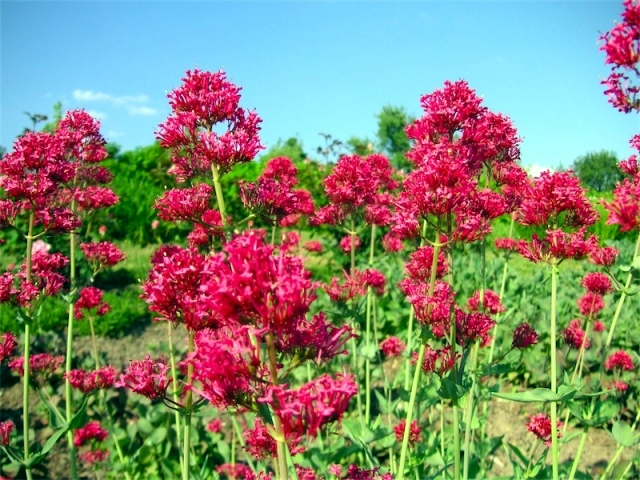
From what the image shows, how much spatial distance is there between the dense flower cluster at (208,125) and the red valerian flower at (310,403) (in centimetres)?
139

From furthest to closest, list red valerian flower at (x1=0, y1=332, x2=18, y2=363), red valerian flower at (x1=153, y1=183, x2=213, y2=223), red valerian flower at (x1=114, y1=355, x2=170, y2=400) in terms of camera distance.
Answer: red valerian flower at (x1=0, y1=332, x2=18, y2=363) < red valerian flower at (x1=153, y1=183, x2=213, y2=223) < red valerian flower at (x1=114, y1=355, x2=170, y2=400)

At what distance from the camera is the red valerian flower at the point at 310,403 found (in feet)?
5.21

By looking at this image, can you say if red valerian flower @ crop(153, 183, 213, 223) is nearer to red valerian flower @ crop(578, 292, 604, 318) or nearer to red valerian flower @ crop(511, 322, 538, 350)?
red valerian flower @ crop(511, 322, 538, 350)

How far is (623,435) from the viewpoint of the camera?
349 cm

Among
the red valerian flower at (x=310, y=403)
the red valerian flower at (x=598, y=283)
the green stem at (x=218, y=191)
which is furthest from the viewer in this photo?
the red valerian flower at (x=598, y=283)

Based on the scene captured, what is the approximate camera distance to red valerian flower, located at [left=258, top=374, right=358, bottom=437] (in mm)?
1588

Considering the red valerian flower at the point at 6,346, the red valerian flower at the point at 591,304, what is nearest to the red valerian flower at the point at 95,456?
the red valerian flower at the point at 6,346

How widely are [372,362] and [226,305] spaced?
20.1ft

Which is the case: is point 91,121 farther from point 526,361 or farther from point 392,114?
point 392,114

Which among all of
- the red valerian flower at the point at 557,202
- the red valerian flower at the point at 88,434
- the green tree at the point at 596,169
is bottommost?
the red valerian flower at the point at 88,434

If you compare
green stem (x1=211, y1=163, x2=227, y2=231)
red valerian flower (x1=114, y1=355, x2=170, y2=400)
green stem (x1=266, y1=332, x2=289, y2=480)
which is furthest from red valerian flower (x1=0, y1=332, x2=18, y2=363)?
green stem (x1=266, y1=332, x2=289, y2=480)

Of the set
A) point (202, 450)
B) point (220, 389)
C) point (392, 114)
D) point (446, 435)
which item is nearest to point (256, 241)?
point (220, 389)

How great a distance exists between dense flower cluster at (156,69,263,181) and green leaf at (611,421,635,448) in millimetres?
2787

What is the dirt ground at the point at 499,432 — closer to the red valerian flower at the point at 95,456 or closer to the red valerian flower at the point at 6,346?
the red valerian flower at the point at 95,456
